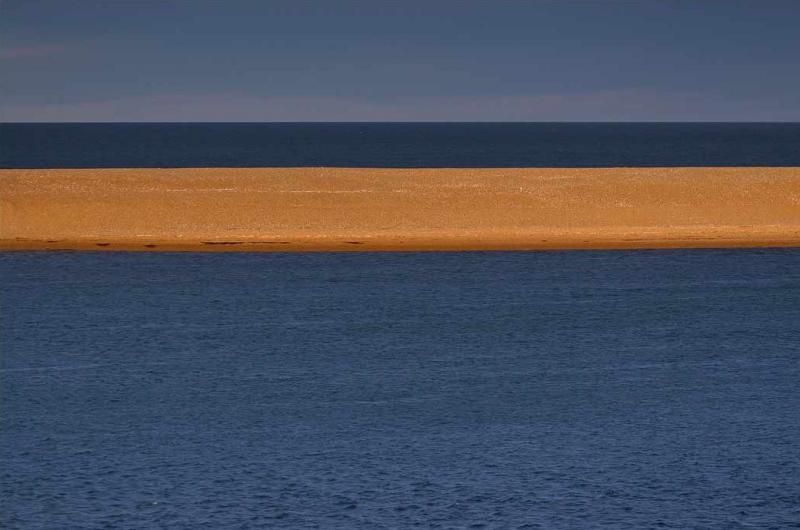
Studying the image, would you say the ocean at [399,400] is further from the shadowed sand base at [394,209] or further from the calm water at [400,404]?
the shadowed sand base at [394,209]

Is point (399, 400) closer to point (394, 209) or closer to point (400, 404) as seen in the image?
point (400, 404)

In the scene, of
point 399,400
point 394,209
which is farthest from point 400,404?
point 394,209

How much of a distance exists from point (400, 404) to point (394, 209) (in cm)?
2832

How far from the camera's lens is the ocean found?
38.5ft

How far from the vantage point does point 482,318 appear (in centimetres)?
2209

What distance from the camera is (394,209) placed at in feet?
143

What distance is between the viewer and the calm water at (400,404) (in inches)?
461

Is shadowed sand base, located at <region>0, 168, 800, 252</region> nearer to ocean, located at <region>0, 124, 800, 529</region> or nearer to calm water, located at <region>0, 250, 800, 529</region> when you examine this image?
ocean, located at <region>0, 124, 800, 529</region>

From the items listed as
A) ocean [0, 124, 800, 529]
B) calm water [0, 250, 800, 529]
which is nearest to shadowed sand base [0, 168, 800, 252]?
ocean [0, 124, 800, 529]

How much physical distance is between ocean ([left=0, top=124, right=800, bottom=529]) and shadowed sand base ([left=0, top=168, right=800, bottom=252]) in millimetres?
8445

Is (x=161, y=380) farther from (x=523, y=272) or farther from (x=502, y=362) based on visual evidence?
(x=523, y=272)

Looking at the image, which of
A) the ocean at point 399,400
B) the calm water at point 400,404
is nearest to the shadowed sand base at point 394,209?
the ocean at point 399,400

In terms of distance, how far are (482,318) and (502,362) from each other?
401 centimetres

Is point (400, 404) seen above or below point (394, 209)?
below
